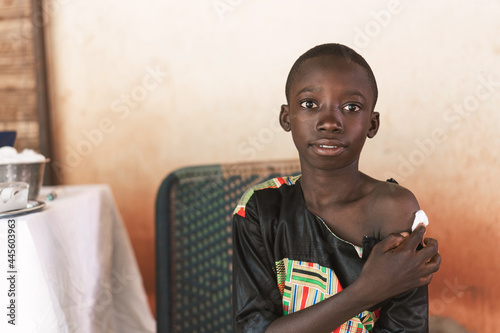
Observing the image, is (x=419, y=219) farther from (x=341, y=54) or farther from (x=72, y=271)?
(x=72, y=271)

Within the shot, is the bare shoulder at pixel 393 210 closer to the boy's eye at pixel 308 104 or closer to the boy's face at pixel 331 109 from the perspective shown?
the boy's face at pixel 331 109

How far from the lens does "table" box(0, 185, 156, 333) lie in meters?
0.98

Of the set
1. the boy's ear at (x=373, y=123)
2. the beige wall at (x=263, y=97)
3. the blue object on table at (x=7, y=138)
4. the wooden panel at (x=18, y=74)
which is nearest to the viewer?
the boy's ear at (x=373, y=123)

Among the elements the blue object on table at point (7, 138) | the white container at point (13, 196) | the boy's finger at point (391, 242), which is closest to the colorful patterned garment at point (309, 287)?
the boy's finger at point (391, 242)

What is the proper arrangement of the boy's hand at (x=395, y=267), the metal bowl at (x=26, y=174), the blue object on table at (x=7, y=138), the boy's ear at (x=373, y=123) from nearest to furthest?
1. the boy's hand at (x=395, y=267)
2. the boy's ear at (x=373, y=123)
3. the metal bowl at (x=26, y=174)
4. the blue object on table at (x=7, y=138)

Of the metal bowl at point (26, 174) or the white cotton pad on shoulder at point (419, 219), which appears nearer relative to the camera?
the white cotton pad on shoulder at point (419, 219)

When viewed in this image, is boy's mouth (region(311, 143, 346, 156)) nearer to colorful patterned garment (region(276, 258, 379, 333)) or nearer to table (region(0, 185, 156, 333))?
colorful patterned garment (region(276, 258, 379, 333))

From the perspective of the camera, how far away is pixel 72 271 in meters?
1.22

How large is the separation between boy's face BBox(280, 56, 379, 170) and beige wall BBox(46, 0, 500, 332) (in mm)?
766

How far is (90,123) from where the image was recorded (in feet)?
6.66

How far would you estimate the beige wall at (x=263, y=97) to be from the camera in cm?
145

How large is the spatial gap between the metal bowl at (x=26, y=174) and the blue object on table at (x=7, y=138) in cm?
12

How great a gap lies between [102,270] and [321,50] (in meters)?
1.00

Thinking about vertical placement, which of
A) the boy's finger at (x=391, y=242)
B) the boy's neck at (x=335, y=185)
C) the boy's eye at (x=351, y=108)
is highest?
the boy's eye at (x=351, y=108)
